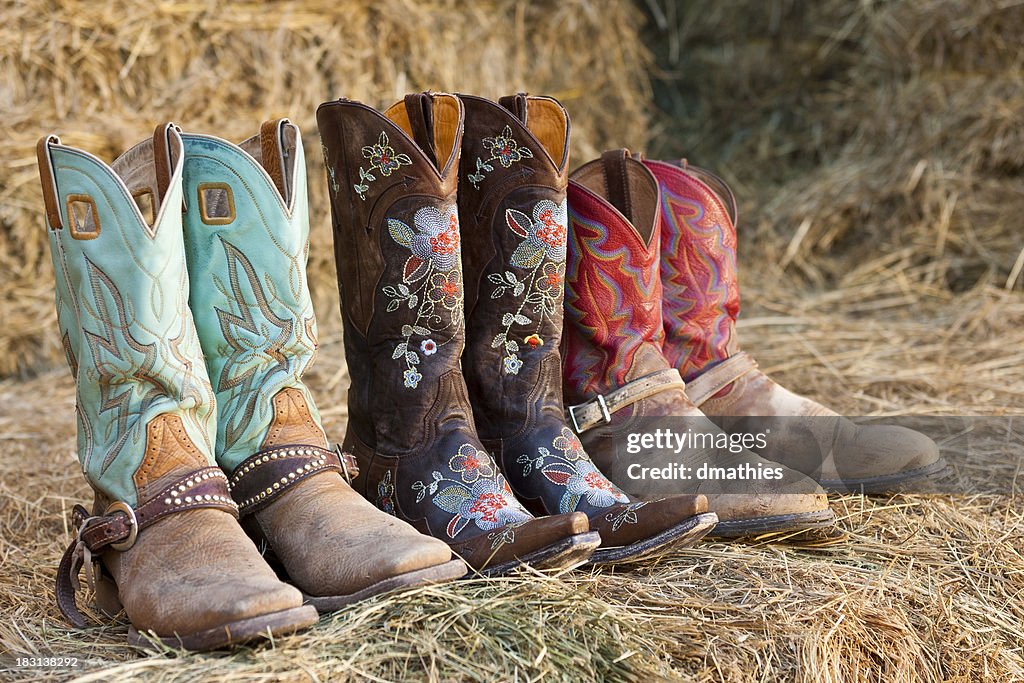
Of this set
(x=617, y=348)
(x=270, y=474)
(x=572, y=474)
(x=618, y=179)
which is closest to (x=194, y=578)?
(x=270, y=474)

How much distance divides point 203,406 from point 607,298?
→ 81 cm

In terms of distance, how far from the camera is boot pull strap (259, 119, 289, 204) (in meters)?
1.66

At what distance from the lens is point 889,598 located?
1.68 m

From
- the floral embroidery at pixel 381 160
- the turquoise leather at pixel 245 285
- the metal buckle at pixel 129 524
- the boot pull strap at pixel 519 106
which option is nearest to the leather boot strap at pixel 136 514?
the metal buckle at pixel 129 524

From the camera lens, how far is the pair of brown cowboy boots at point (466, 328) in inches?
67.4

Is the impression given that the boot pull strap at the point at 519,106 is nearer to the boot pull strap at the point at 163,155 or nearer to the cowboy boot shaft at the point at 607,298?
the cowboy boot shaft at the point at 607,298

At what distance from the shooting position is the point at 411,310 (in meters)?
1.78

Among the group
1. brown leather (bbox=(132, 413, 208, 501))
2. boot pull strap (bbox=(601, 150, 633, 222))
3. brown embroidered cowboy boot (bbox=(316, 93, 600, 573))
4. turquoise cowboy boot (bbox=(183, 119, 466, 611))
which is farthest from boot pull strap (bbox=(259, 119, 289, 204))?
boot pull strap (bbox=(601, 150, 633, 222))

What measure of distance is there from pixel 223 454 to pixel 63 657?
368 mm

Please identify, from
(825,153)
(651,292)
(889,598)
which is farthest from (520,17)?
(889,598)

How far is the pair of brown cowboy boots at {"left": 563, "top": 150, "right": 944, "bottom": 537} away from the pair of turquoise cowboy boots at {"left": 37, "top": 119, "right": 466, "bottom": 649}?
0.58 meters

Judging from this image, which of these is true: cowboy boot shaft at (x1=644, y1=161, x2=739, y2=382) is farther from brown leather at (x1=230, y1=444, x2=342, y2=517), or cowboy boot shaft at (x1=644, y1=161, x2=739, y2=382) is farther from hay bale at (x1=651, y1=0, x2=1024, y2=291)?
hay bale at (x1=651, y1=0, x2=1024, y2=291)

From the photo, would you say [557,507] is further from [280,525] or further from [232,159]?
[232,159]

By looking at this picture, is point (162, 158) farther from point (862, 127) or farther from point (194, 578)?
point (862, 127)
